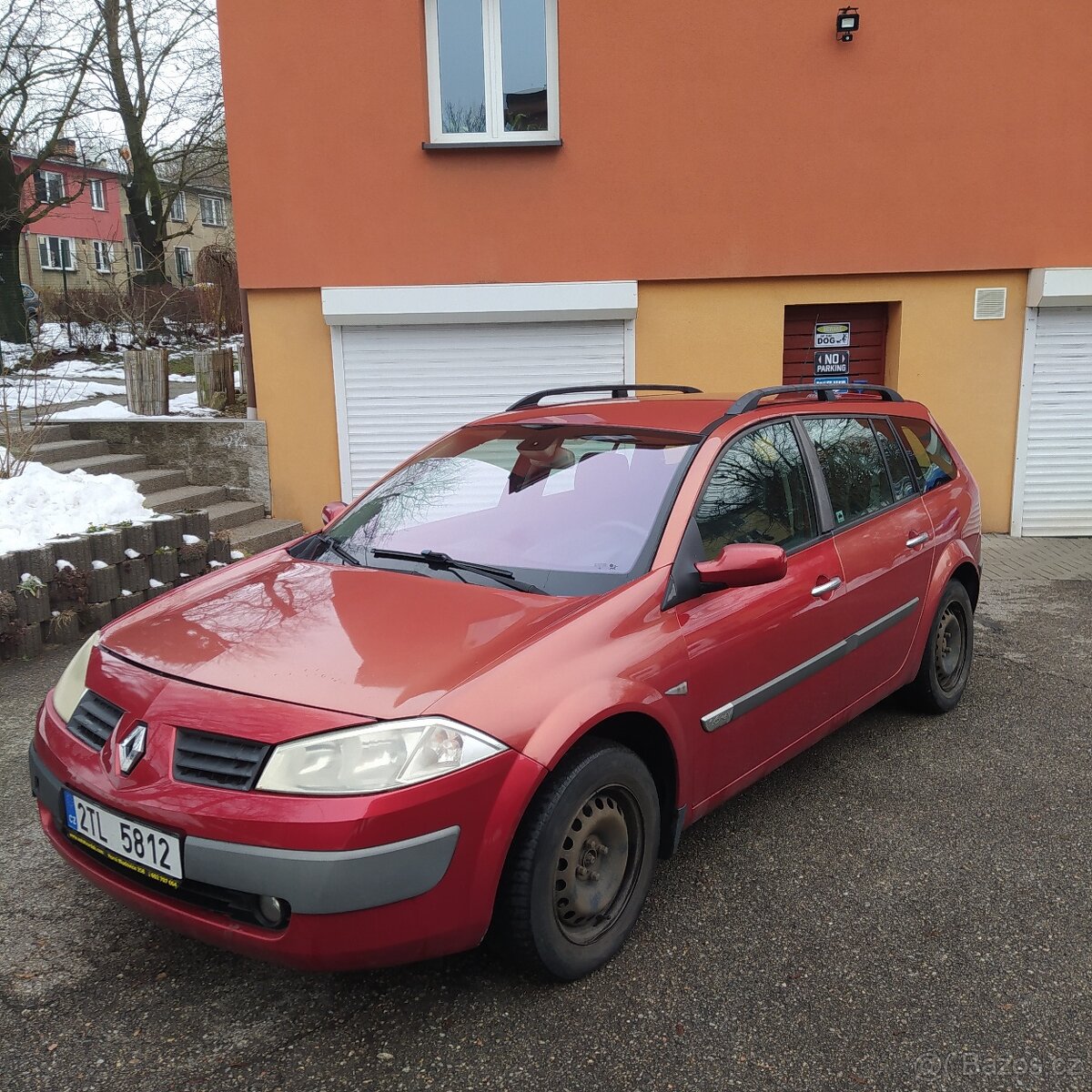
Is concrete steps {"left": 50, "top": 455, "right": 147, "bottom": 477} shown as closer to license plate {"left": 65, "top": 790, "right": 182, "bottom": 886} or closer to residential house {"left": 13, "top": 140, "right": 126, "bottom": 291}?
license plate {"left": 65, "top": 790, "right": 182, "bottom": 886}

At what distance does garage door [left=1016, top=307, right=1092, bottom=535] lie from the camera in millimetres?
9273

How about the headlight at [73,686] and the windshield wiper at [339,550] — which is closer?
the headlight at [73,686]

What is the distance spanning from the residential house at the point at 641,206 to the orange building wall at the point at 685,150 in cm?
2

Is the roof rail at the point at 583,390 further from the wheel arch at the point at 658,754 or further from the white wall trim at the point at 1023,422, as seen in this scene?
the white wall trim at the point at 1023,422

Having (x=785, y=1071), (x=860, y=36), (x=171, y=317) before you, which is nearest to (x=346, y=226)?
(x=860, y=36)

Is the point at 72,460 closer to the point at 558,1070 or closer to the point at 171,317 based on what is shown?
the point at 558,1070

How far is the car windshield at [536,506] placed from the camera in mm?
3146

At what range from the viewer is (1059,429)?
945 cm

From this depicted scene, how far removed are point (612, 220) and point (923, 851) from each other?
6.87 m

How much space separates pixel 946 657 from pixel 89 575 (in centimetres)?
499

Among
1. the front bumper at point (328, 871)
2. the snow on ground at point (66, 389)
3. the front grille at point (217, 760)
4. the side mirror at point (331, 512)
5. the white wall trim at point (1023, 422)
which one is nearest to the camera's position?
the front bumper at point (328, 871)

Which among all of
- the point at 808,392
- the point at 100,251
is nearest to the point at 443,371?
the point at 808,392

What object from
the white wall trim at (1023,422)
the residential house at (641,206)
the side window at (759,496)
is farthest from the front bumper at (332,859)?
the white wall trim at (1023,422)

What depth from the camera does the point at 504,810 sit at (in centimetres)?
241
